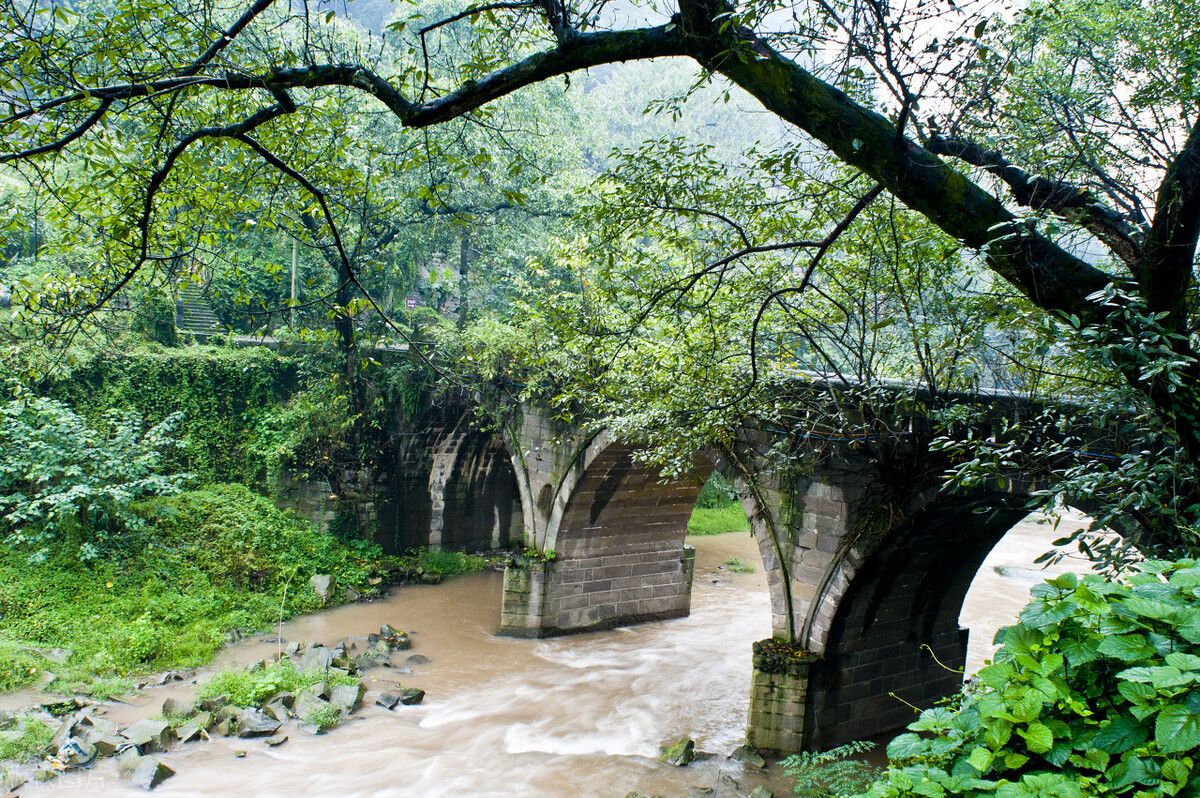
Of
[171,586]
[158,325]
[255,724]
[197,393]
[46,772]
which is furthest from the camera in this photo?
[158,325]

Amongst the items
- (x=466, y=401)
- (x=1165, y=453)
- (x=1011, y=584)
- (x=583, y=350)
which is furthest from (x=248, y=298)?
(x=1011, y=584)

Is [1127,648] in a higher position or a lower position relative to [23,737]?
higher

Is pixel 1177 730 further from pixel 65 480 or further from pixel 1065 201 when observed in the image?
pixel 65 480

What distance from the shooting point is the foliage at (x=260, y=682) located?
404 inches

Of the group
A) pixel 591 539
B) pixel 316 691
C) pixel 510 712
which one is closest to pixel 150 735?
pixel 316 691

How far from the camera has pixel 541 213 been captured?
1872 cm

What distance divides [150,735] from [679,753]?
5.43 m

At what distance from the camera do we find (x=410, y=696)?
430 inches

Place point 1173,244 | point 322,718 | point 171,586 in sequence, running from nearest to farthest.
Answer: point 1173,244
point 322,718
point 171,586

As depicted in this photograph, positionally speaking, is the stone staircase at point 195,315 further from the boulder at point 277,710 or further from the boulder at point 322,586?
the boulder at point 277,710

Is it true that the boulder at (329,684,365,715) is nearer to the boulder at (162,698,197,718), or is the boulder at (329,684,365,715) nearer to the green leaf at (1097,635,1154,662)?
the boulder at (162,698,197,718)

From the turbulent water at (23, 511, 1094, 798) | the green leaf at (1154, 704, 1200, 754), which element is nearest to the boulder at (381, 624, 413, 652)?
the turbulent water at (23, 511, 1094, 798)

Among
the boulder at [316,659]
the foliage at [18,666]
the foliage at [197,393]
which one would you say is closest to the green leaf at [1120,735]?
the boulder at [316,659]

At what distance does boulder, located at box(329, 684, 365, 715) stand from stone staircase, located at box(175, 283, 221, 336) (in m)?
10.2
